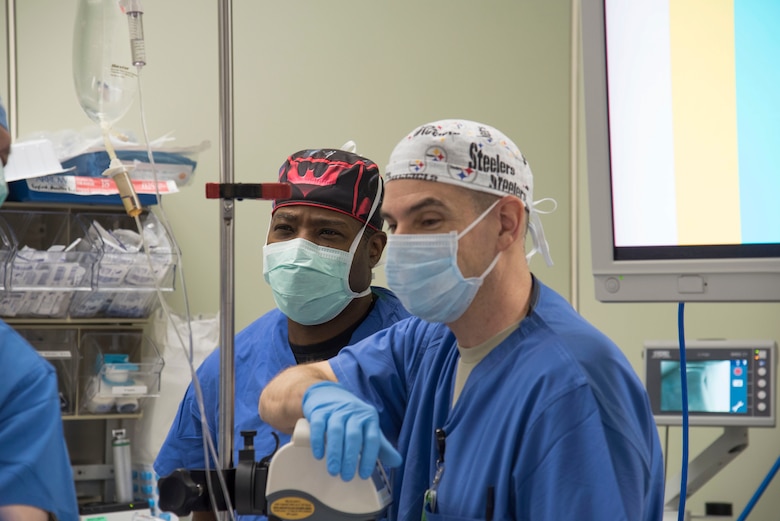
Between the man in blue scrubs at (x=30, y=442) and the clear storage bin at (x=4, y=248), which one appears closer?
the man in blue scrubs at (x=30, y=442)

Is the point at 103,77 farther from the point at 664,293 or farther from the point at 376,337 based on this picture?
the point at 664,293

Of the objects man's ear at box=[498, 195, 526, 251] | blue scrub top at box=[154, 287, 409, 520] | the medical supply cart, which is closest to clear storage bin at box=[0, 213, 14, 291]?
the medical supply cart

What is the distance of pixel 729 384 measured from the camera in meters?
2.63

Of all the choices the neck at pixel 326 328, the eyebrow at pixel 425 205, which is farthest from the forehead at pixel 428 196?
the neck at pixel 326 328

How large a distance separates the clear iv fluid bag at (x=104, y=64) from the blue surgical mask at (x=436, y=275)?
52cm

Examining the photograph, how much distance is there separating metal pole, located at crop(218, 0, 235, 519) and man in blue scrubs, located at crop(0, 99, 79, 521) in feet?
0.73

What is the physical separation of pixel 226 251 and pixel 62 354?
2.11 m

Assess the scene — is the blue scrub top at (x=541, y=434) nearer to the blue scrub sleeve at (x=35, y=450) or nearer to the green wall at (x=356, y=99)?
the blue scrub sleeve at (x=35, y=450)

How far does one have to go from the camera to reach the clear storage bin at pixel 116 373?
→ 3.04m

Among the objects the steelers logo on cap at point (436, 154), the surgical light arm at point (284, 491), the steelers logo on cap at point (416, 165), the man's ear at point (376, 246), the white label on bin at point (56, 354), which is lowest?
the surgical light arm at point (284, 491)

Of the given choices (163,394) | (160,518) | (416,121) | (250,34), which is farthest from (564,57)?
(160,518)

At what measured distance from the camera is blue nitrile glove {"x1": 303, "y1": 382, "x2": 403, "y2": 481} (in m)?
1.12

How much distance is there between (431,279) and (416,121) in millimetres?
2433

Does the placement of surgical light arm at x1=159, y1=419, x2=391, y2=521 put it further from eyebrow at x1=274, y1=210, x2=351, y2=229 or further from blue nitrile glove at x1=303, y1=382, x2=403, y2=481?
eyebrow at x1=274, y1=210, x2=351, y2=229
